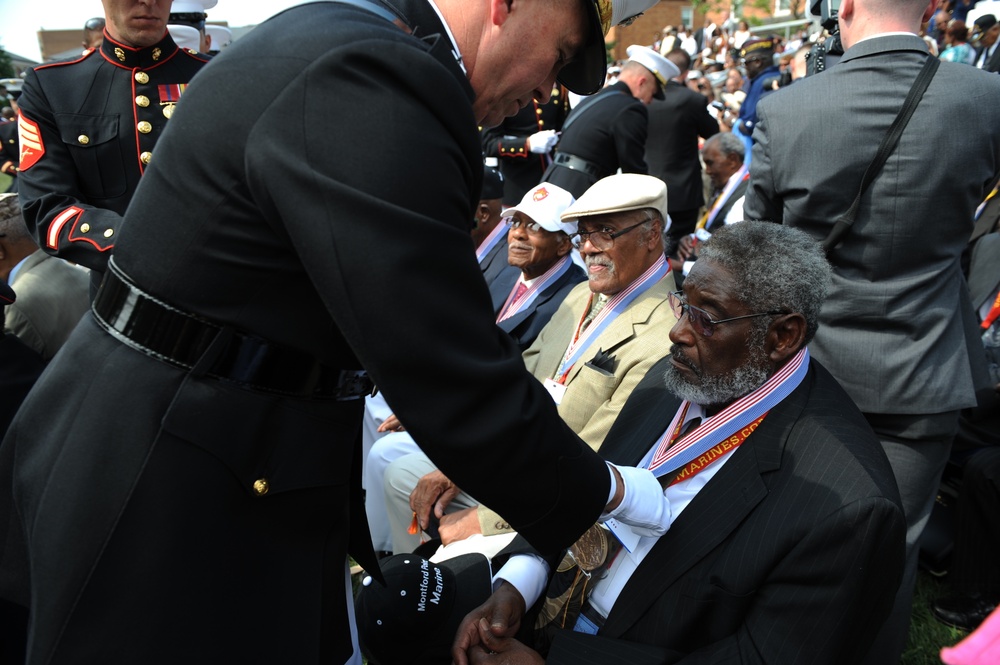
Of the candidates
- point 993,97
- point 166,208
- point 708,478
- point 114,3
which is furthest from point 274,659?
point 993,97

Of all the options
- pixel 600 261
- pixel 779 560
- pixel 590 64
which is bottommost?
pixel 600 261

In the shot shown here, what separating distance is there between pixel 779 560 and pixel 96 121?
8.54 ft

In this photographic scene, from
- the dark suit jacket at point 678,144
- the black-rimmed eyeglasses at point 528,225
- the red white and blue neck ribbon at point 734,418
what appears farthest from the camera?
the dark suit jacket at point 678,144

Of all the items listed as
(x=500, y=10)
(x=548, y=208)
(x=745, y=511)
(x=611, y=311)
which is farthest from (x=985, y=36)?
(x=500, y=10)

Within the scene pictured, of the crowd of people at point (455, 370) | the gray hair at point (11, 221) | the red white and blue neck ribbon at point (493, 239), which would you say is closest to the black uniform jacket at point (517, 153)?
the red white and blue neck ribbon at point (493, 239)

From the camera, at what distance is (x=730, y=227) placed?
8.02 ft

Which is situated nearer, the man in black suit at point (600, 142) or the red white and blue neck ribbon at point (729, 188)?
the man in black suit at point (600, 142)

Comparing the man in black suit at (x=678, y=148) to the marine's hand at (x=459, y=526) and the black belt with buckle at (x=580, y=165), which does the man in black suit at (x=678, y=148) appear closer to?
the black belt with buckle at (x=580, y=165)

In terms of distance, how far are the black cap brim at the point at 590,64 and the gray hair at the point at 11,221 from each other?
12.8 feet

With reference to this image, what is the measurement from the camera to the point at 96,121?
9.46 ft

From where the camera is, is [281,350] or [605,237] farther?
[605,237]

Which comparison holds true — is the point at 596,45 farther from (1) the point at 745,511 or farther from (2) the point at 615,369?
(2) the point at 615,369

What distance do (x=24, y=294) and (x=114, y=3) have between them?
6.09 ft

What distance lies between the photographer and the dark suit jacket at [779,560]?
1888mm
